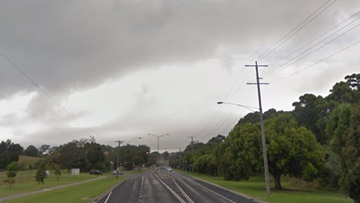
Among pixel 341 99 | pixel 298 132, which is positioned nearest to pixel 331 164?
pixel 298 132

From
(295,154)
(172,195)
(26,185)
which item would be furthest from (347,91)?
(26,185)

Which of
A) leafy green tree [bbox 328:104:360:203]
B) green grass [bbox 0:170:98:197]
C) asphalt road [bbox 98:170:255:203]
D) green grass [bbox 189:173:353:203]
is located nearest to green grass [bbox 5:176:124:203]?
asphalt road [bbox 98:170:255:203]

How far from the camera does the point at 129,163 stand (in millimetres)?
191125

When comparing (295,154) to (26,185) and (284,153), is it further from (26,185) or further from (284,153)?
(26,185)

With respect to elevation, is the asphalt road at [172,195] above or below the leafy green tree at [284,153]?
below

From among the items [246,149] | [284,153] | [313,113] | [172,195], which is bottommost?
[172,195]

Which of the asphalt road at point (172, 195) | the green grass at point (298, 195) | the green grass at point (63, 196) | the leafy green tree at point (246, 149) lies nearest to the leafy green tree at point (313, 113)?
the green grass at point (298, 195)

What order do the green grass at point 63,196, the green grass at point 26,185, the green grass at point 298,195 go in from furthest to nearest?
the green grass at point 26,185 → the green grass at point 63,196 → the green grass at point 298,195

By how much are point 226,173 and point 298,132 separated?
33096 millimetres

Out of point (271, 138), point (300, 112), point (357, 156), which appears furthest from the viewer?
point (300, 112)

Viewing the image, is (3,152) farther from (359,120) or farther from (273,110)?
(359,120)

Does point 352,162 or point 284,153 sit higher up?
point 284,153

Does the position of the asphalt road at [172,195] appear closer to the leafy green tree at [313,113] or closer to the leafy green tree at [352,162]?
the leafy green tree at [352,162]

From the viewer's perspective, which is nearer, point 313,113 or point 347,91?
point 347,91
